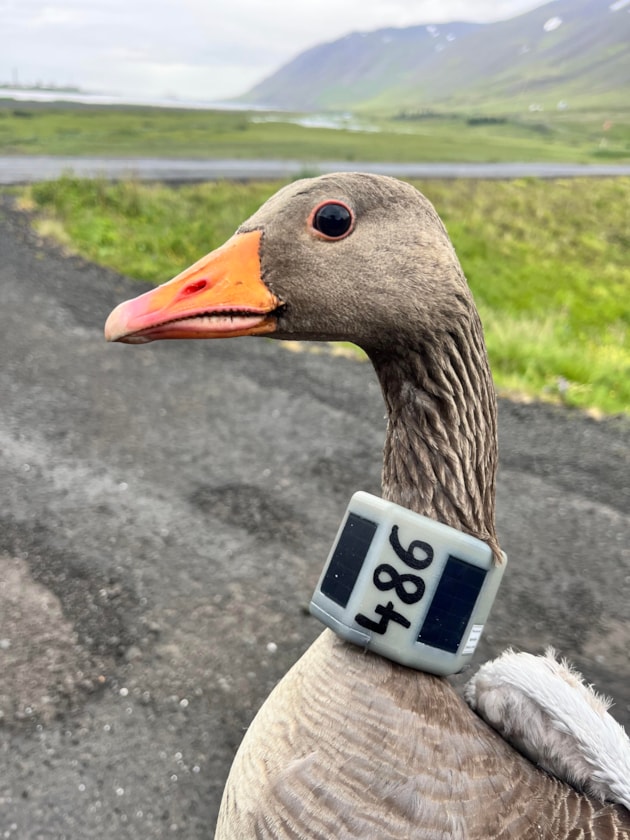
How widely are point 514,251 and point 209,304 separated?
14091 millimetres

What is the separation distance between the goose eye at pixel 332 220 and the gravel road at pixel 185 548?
235cm

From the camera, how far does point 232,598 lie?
377 centimetres

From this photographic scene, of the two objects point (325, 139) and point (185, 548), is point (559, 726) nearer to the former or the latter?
point (185, 548)

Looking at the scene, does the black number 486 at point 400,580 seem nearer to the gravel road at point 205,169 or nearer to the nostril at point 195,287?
the nostril at point 195,287

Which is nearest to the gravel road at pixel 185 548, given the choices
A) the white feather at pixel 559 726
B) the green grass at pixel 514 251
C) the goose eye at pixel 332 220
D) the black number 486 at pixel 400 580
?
the green grass at pixel 514 251

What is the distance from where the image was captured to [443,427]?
1748 millimetres

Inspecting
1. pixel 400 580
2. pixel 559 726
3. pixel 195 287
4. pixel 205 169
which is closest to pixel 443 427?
pixel 400 580

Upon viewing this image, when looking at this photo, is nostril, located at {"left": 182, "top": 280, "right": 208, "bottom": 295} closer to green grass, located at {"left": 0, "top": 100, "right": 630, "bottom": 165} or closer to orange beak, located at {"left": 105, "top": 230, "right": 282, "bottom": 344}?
orange beak, located at {"left": 105, "top": 230, "right": 282, "bottom": 344}

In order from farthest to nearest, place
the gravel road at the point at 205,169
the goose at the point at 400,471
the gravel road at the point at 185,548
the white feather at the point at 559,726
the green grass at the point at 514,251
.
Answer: the gravel road at the point at 205,169, the green grass at the point at 514,251, the gravel road at the point at 185,548, the white feather at the point at 559,726, the goose at the point at 400,471

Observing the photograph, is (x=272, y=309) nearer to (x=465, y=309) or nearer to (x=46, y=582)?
(x=465, y=309)

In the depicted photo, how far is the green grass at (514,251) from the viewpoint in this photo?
7.29 metres

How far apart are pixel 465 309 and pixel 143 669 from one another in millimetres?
2539

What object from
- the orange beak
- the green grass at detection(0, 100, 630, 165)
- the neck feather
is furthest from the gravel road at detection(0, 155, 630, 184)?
the neck feather

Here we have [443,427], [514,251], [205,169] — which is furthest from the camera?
[205,169]
